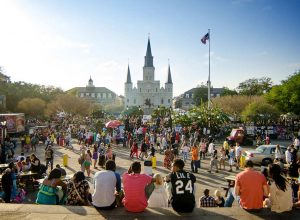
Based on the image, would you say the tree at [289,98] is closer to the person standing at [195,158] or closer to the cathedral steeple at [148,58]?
the person standing at [195,158]

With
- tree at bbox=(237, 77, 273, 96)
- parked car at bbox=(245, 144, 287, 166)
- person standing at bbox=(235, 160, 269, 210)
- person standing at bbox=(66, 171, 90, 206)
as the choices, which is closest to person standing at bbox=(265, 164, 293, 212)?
person standing at bbox=(235, 160, 269, 210)

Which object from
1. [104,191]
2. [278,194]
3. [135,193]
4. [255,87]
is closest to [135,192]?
[135,193]

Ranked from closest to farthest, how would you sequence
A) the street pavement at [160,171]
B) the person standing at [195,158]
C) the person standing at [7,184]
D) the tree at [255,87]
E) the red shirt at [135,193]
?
1. the red shirt at [135,193]
2. the person standing at [7,184]
3. the street pavement at [160,171]
4. the person standing at [195,158]
5. the tree at [255,87]

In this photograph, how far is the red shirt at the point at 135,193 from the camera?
600 cm

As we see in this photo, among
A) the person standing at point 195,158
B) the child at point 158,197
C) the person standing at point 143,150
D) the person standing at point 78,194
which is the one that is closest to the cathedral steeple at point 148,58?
the person standing at point 143,150

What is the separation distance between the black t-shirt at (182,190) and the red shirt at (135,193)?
58 cm

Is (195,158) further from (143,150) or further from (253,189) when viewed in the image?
(253,189)

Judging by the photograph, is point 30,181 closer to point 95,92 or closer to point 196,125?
point 196,125

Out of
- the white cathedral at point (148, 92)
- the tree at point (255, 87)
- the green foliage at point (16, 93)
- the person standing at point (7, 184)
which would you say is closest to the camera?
the person standing at point (7, 184)

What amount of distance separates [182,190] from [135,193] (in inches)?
35.9

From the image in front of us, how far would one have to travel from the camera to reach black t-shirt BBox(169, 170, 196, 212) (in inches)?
231

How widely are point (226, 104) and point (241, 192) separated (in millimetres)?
55363

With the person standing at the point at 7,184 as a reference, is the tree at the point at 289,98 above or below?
above

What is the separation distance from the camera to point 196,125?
34.1 m
